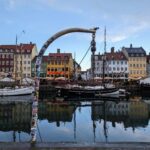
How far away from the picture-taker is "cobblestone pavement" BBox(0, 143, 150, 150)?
40.8 feet

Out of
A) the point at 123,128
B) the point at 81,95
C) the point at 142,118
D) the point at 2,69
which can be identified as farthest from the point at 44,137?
the point at 2,69

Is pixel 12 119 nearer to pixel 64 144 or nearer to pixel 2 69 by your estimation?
pixel 64 144

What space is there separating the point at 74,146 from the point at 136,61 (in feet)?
468

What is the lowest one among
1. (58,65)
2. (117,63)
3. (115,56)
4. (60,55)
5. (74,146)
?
(74,146)

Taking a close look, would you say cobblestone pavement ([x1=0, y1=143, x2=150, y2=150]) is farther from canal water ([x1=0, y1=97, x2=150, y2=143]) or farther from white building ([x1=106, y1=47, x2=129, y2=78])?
white building ([x1=106, y1=47, x2=129, y2=78])

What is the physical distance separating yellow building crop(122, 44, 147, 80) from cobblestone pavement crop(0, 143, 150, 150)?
141 metres

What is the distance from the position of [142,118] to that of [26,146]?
23984 mm

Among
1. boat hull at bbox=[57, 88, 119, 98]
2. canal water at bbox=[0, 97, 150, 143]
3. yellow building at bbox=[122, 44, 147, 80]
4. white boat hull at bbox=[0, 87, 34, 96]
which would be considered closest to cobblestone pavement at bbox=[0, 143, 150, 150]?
canal water at bbox=[0, 97, 150, 143]

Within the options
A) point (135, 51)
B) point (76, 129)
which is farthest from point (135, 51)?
point (76, 129)

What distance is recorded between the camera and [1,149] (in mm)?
12320

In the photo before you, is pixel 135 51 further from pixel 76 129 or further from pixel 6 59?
pixel 76 129

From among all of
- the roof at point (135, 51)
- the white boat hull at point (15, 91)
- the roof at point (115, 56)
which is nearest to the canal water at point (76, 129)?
the white boat hull at point (15, 91)

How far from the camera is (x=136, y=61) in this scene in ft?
501

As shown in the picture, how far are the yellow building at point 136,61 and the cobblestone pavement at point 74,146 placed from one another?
461 feet
